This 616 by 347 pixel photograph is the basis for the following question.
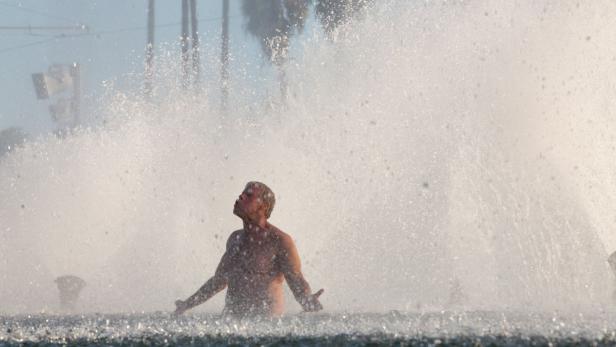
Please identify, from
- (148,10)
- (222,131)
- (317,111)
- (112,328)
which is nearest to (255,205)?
(112,328)

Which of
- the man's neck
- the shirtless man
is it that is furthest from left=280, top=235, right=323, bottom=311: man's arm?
the man's neck


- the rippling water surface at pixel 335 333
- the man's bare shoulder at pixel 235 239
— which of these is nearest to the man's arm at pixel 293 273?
the man's bare shoulder at pixel 235 239

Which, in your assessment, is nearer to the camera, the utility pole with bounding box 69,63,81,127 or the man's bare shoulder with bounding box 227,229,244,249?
the man's bare shoulder with bounding box 227,229,244,249

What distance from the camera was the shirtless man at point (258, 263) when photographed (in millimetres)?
5465

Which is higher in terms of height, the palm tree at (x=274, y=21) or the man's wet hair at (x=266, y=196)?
the palm tree at (x=274, y=21)

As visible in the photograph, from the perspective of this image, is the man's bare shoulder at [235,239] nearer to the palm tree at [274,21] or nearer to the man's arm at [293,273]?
the man's arm at [293,273]

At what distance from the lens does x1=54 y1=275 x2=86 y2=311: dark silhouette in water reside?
966cm

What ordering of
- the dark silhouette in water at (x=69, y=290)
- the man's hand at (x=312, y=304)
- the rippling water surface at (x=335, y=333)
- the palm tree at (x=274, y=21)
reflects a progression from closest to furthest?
1. the rippling water surface at (x=335, y=333)
2. the man's hand at (x=312, y=304)
3. the dark silhouette in water at (x=69, y=290)
4. the palm tree at (x=274, y=21)

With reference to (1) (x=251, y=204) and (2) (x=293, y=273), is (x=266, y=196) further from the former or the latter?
(2) (x=293, y=273)

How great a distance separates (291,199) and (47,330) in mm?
8713

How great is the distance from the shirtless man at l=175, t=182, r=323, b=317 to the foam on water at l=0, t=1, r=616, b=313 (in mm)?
2908

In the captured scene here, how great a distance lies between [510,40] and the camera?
13.1 meters

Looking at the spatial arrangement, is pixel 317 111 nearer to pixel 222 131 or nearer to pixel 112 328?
pixel 222 131

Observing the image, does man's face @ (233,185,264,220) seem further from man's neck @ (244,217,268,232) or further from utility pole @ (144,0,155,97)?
utility pole @ (144,0,155,97)
